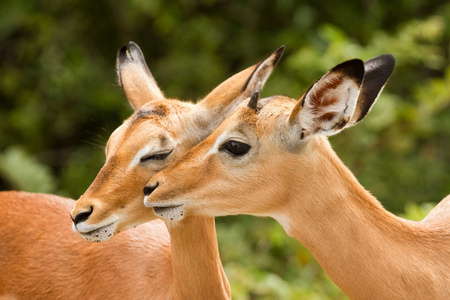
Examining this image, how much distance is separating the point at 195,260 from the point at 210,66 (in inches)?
214

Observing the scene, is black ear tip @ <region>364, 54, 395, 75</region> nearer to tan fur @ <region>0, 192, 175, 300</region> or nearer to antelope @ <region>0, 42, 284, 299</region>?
antelope @ <region>0, 42, 284, 299</region>

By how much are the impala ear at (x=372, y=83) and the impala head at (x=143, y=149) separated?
0.53m

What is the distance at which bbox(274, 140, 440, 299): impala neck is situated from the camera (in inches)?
129

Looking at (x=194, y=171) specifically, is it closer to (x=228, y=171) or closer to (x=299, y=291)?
(x=228, y=171)

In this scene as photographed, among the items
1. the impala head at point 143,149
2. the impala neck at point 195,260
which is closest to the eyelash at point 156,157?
the impala head at point 143,149

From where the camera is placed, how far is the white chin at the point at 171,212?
3.27 meters

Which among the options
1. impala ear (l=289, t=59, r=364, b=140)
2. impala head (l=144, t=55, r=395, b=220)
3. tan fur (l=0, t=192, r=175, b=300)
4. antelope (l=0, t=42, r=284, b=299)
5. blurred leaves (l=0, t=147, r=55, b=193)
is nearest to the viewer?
impala ear (l=289, t=59, r=364, b=140)

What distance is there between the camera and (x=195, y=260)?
364 centimetres

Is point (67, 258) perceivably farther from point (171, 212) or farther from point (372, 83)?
point (372, 83)

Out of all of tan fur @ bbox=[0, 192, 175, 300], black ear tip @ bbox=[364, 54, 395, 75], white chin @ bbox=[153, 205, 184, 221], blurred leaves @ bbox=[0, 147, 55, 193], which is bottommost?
blurred leaves @ bbox=[0, 147, 55, 193]

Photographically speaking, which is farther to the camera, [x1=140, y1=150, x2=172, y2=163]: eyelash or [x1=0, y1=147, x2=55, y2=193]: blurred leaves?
[x1=0, y1=147, x2=55, y2=193]: blurred leaves

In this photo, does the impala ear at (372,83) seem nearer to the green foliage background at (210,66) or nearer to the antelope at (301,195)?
the antelope at (301,195)

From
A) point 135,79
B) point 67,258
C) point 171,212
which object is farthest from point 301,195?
point 67,258

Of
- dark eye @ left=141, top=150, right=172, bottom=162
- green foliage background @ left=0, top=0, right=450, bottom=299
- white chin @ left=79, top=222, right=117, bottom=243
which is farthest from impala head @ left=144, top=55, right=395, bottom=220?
green foliage background @ left=0, top=0, right=450, bottom=299
